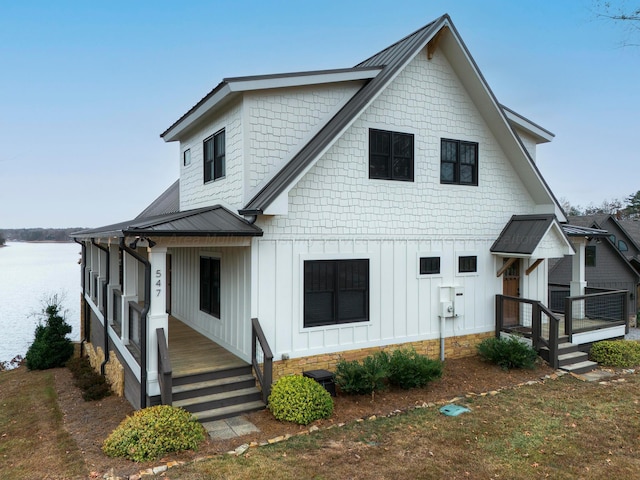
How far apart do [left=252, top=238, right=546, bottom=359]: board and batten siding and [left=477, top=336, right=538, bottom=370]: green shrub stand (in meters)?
0.80

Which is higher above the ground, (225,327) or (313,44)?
(313,44)

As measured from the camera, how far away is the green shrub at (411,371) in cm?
879

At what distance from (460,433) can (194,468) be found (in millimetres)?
4116

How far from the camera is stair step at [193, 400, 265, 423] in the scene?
740cm

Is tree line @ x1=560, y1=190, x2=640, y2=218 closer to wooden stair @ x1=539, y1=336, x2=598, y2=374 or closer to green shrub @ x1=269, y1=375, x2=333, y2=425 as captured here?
wooden stair @ x1=539, y1=336, x2=598, y2=374

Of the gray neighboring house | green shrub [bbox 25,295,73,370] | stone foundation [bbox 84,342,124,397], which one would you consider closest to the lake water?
green shrub [bbox 25,295,73,370]

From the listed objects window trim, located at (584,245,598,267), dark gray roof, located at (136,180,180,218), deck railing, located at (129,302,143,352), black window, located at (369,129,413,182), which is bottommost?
deck railing, located at (129,302,143,352)

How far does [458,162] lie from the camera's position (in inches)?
437

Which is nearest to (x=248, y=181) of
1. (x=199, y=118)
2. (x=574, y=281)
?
(x=199, y=118)

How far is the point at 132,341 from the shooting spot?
9141 mm

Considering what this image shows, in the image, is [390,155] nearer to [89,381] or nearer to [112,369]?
[112,369]

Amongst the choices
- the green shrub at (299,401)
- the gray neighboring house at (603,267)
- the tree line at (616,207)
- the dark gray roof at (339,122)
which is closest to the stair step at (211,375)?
the green shrub at (299,401)

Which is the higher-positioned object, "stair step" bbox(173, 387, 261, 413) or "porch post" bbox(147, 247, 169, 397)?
"porch post" bbox(147, 247, 169, 397)

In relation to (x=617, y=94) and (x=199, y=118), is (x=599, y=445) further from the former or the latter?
(x=617, y=94)
